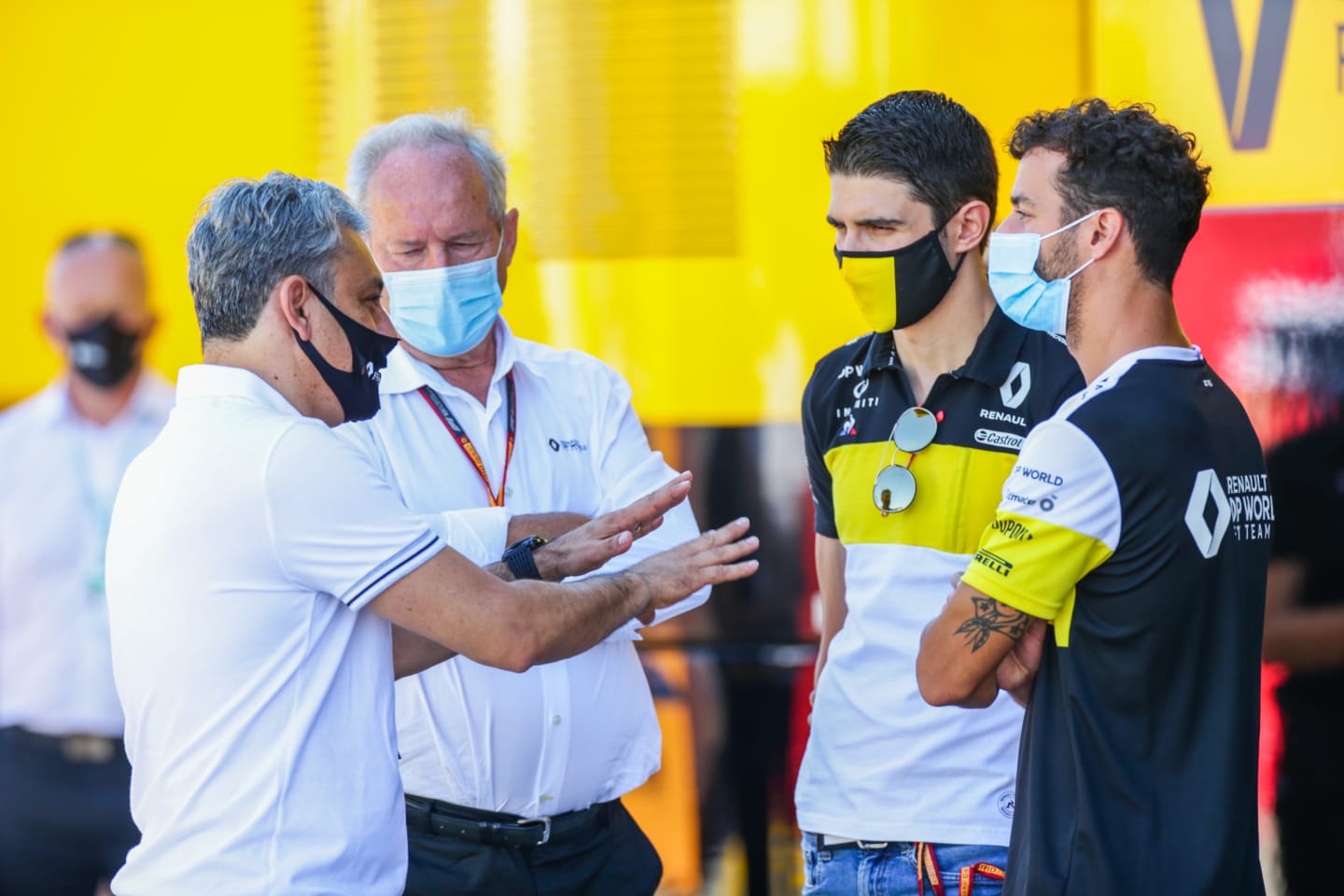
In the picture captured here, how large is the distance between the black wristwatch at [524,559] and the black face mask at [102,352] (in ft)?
6.01

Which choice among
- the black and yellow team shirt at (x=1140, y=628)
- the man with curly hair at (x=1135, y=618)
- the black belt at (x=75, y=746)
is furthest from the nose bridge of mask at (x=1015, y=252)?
the black belt at (x=75, y=746)

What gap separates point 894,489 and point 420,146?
1146 millimetres

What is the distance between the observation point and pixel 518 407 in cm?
258

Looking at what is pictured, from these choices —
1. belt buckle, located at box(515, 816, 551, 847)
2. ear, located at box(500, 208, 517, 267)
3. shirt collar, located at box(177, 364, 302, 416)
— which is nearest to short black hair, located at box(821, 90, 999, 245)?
ear, located at box(500, 208, 517, 267)

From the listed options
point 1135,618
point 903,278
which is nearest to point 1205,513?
A: point 1135,618

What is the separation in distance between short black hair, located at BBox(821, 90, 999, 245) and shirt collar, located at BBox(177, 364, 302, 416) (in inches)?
41.5

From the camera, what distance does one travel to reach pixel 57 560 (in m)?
3.51

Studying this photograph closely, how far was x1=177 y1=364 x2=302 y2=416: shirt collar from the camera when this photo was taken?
1.83 meters

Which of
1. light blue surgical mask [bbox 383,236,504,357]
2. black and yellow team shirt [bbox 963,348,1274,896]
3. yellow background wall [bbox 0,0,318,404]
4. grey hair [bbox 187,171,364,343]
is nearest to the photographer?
black and yellow team shirt [bbox 963,348,1274,896]

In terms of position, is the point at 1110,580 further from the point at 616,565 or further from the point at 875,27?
the point at 875,27

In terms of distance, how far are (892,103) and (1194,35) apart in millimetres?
991

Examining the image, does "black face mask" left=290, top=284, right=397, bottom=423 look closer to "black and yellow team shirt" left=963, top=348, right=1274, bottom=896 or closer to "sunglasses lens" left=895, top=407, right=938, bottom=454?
"sunglasses lens" left=895, top=407, right=938, bottom=454

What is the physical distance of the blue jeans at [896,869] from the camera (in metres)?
2.12

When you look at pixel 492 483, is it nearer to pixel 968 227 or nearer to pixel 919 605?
A: pixel 919 605
